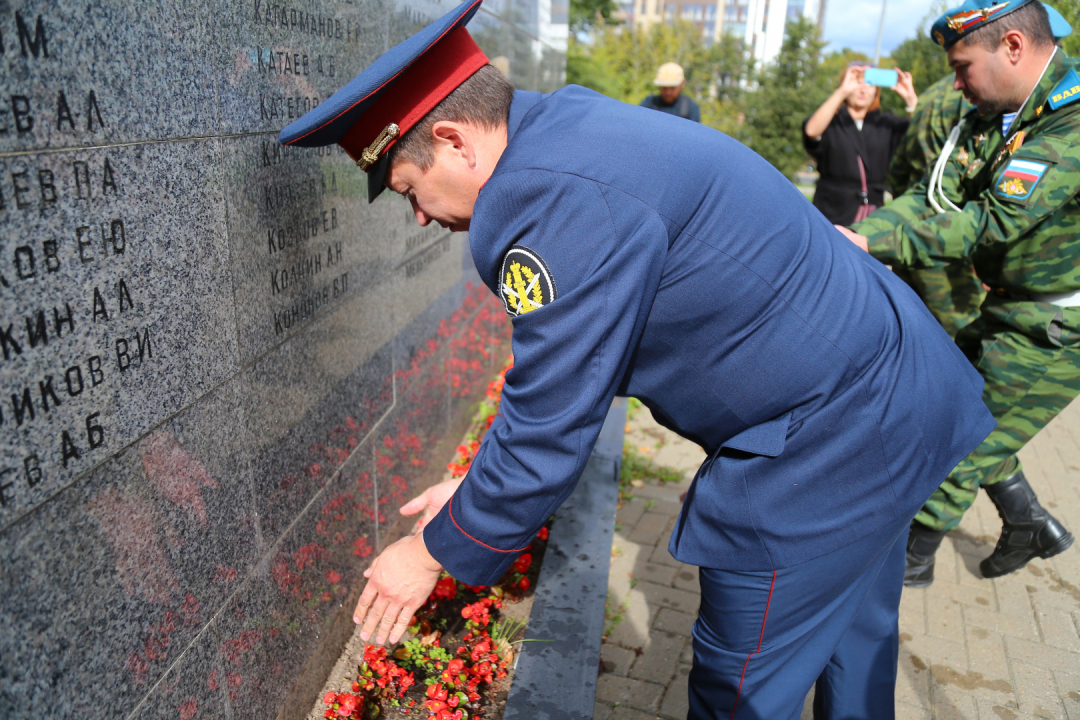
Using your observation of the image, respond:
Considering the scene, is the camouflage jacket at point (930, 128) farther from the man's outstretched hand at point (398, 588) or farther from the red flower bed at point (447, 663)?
the man's outstretched hand at point (398, 588)

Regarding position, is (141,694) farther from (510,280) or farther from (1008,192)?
(1008,192)

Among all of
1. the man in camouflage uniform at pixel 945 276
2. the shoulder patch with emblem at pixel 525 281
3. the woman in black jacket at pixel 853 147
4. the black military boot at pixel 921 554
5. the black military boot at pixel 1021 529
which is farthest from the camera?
the woman in black jacket at pixel 853 147

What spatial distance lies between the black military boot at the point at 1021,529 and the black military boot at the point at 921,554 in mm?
334

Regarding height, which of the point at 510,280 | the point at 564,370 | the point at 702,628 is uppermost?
the point at 510,280

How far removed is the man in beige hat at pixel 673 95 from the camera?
24.8ft

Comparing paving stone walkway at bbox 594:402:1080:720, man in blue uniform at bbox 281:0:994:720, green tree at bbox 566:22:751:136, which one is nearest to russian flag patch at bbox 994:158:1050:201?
man in blue uniform at bbox 281:0:994:720

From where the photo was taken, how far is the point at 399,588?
1601 mm

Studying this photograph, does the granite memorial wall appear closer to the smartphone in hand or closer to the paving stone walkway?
the paving stone walkway

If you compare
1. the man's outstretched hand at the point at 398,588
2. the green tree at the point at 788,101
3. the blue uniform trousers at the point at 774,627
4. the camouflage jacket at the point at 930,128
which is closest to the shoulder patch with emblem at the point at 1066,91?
the camouflage jacket at the point at 930,128

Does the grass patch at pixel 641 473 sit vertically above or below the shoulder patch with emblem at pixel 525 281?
below

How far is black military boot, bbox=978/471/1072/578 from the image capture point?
129 inches

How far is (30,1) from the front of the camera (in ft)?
3.79

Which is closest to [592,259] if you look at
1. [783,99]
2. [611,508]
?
[611,508]

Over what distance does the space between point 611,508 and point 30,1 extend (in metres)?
2.09
